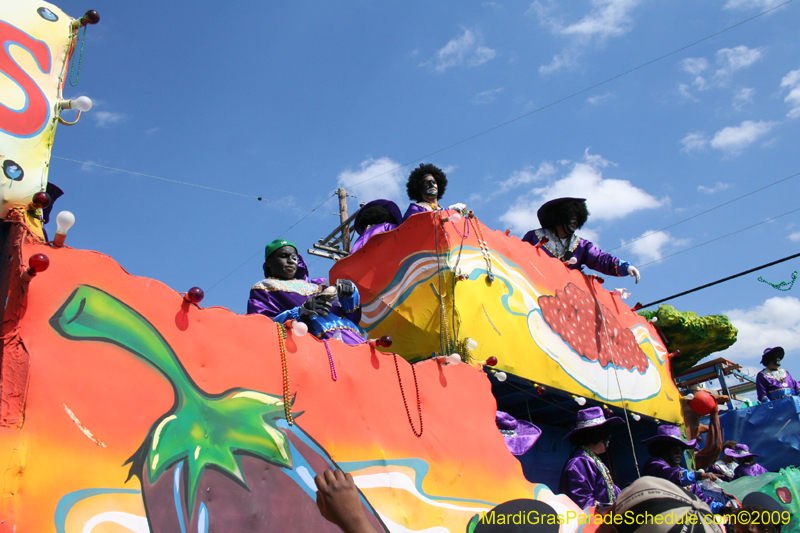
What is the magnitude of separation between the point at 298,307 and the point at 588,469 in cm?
243

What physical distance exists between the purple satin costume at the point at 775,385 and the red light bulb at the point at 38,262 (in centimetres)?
962

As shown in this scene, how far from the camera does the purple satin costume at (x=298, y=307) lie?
432 centimetres

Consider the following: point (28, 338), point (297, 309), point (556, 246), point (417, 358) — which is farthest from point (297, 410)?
point (556, 246)

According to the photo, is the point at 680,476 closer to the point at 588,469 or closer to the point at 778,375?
the point at 588,469

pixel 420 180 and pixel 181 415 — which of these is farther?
pixel 420 180

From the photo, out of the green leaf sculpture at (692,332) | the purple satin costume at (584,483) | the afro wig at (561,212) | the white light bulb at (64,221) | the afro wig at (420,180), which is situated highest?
the afro wig at (420,180)

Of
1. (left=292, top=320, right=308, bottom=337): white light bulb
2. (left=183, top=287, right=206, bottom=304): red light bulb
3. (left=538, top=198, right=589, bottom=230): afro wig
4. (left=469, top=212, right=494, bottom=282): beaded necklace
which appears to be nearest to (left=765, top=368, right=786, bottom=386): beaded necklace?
(left=538, top=198, right=589, bottom=230): afro wig

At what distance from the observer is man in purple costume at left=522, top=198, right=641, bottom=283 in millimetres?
7594

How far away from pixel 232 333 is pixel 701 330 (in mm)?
9699

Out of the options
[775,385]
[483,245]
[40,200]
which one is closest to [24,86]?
[40,200]

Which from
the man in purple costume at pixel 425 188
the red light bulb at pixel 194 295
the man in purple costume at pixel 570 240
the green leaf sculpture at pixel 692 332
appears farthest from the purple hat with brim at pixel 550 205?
the red light bulb at pixel 194 295

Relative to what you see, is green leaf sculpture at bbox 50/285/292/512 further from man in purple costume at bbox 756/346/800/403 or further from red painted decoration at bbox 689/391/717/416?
man in purple costume at bbox 756/346/800/403

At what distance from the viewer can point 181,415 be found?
2832 millimetres

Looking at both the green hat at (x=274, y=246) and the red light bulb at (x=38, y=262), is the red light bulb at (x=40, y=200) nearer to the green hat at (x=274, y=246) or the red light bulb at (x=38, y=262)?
the red light bulb at (x=38, y=262)
